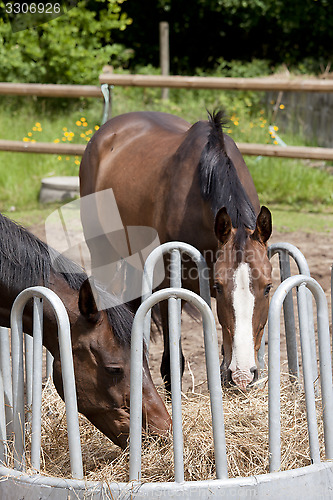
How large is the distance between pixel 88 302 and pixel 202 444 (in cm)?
68

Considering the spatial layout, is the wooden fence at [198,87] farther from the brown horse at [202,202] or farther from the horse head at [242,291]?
the horse head at [242,291]

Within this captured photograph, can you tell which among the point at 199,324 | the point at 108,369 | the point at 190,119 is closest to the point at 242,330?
the point at 108,369

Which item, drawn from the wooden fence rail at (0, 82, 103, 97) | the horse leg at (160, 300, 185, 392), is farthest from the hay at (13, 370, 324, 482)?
the wooden fence rail at (0, 82, 103, 97)

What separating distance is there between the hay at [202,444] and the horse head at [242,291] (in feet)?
0.52

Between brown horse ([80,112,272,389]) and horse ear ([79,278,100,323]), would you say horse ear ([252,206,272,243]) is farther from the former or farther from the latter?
horse ear ([79,278,100,323])

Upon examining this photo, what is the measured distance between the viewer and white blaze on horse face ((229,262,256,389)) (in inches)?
103

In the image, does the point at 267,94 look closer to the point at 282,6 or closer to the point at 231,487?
the point at 282,6

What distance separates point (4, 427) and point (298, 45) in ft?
48.1

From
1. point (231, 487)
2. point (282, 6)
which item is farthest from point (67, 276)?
point (282, 6)

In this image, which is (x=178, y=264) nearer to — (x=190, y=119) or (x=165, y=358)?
(x=165, y=358)

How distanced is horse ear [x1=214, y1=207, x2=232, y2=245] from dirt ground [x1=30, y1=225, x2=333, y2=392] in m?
0.60

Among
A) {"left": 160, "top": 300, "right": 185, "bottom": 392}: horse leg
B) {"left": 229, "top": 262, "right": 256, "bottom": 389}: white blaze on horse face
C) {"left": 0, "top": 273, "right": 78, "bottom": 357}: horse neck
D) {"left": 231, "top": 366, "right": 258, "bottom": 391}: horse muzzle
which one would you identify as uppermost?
{"left": 0, "top": 273, "right": 78, "bottom": 357}: horse neck

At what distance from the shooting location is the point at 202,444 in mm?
2428

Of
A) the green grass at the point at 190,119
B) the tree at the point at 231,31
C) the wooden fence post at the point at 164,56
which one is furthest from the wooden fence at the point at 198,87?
the tree at the point at 231,31
